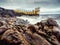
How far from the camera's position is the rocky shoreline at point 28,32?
708 cm

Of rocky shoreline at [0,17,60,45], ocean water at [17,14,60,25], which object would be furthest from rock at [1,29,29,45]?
ocean water at [17,14,60,25]

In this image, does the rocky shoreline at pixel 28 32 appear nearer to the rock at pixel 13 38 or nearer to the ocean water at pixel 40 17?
the rock at pixel 13 38

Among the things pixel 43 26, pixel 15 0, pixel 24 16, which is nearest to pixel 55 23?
pixel 43 26

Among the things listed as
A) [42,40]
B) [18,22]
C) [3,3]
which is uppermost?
[3,3]

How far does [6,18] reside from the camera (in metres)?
7.45

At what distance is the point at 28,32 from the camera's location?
7.58 metres

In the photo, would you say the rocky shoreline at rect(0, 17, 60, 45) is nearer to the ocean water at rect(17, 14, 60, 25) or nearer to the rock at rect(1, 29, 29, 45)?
the rock at rect(1, 29, 29, 45)

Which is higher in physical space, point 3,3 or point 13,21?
point 3,3

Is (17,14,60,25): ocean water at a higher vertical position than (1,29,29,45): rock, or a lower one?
higher

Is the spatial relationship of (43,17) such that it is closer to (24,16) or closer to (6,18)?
(24,16)

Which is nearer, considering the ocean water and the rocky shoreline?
the rocky shoreline

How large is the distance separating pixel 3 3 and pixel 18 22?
0.87m

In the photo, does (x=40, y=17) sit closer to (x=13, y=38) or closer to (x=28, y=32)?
(x=28, y=32)

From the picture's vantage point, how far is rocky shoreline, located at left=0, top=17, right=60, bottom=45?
7082mm
